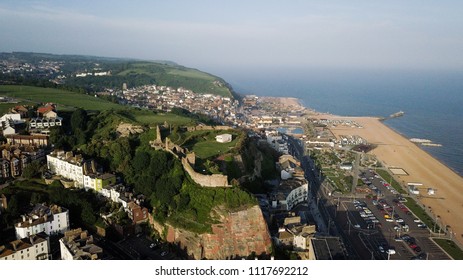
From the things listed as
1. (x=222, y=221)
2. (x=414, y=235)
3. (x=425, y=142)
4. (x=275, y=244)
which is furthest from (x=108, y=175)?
(x=425, y=142)

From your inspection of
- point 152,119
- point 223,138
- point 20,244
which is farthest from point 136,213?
point 152,119

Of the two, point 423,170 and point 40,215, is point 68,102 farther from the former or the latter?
point 423,170

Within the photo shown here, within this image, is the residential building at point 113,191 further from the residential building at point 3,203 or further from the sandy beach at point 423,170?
the sandy beach at point 423,170

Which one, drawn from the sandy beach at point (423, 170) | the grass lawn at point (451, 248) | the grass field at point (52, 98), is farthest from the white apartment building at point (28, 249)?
the sandy beach at point (423, 170)

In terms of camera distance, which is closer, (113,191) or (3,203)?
(3,203)

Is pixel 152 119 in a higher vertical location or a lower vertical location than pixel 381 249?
higher

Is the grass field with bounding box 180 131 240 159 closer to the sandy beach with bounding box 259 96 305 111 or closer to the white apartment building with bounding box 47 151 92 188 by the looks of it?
the white apartment building with bounding box 47 151 92 188

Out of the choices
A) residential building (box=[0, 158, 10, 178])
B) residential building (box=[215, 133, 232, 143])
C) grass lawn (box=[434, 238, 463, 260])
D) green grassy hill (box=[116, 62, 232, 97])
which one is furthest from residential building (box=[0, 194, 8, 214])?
green grassy hill (box=[116, 62, 232, 97])
